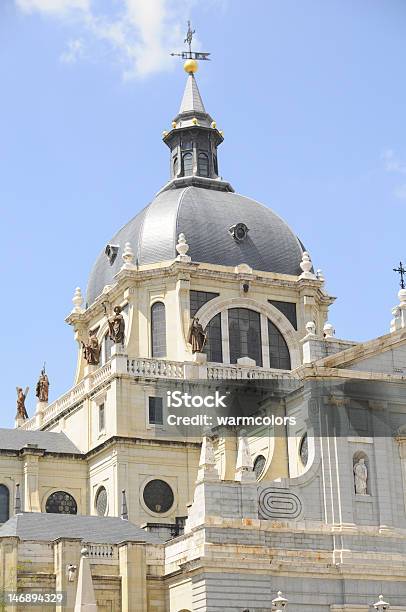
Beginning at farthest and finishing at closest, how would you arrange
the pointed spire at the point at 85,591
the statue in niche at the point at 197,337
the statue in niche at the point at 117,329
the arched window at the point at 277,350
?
the arched window at the point at 277,350 < the statue in niche at the point at 197,337 < the statue in niche at the point at 117,329 < the pointed spire at the point at 85,591

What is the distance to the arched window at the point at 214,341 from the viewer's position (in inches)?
2625

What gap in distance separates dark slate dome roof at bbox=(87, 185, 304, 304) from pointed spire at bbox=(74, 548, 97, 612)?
86.6 feet

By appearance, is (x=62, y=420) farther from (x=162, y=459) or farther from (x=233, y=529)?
(x=233, y=529)

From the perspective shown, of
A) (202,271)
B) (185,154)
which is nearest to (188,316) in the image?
(202,271)

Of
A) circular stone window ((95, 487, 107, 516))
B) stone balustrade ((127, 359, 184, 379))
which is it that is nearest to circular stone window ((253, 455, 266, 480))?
stone balustrade ((127, 359, 184, 379))

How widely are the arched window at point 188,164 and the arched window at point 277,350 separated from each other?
40.1 feet

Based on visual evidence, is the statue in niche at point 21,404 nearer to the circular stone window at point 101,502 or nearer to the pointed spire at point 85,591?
the circular stone window at point 101,502

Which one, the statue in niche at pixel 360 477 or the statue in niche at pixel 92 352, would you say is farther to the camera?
the statue in niche at pixel 92 352

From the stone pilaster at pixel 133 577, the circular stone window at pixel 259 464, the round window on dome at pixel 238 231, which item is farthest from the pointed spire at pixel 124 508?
the round window on dome at pixel 238 231

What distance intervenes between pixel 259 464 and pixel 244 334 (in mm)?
13498

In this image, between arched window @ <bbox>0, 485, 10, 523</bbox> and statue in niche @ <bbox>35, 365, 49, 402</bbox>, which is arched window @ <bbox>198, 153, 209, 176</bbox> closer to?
statue in niche @ <bbox>35, 365, 49, 402</bbox>

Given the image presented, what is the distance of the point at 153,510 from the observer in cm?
5866

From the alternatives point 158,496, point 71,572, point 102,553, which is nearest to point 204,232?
point 158,496

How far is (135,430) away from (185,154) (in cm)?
2266
